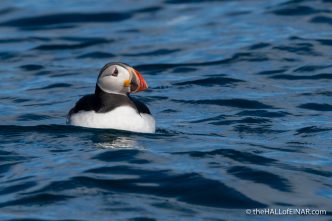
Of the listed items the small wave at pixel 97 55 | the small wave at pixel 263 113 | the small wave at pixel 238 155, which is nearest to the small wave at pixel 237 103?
the small wave at pixel 263 113

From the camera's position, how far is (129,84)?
11.5 meters

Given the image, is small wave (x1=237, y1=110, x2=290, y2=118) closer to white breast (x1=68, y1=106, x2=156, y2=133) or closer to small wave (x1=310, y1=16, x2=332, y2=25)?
white breast (x1=68, y1=106, x2=156, y2=133)

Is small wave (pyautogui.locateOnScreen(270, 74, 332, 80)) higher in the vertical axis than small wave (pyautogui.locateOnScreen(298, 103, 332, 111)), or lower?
higher

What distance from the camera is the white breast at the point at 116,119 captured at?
11.1m

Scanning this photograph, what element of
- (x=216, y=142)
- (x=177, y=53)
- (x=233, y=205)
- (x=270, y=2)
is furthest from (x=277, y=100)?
(x=270, y=2)

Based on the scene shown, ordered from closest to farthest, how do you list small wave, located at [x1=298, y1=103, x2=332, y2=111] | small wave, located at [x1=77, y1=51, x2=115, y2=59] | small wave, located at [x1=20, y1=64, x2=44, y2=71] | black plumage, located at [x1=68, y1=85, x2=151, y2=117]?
black plumage, located at [x1=68, y1=85, x2=151, y2=117], small wave, located at [x1=298, y1=103, x2=332, y2=111], small wave, located at [x1=20, y1=64, x2=44, y2=71], small wave, located at [x1=77, y1=51, x2=115, y2=59]

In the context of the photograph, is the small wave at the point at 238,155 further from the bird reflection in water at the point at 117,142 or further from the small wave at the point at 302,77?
the small wave at the point at 302,77

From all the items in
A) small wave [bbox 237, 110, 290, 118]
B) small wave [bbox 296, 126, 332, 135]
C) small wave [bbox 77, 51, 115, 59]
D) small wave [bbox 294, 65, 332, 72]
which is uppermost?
small wave [bbox 77, 51, 115, 59]

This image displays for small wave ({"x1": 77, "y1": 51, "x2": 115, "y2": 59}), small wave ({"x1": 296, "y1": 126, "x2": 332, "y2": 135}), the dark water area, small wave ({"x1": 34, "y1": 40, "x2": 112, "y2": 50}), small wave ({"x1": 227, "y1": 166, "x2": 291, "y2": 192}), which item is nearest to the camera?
the dark water area

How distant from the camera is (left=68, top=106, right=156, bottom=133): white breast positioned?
36.4 ft

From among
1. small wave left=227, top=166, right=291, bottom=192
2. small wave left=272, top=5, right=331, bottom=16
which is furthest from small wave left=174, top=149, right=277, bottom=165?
small wave left=272, top=5, right=331, bottom=16

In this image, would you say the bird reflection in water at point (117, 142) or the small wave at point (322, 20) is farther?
the small wave at point (322, 20)

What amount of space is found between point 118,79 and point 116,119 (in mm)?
525

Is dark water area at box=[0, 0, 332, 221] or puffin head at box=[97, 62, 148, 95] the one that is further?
puffin head at box=[97, 62, 148, 95]
